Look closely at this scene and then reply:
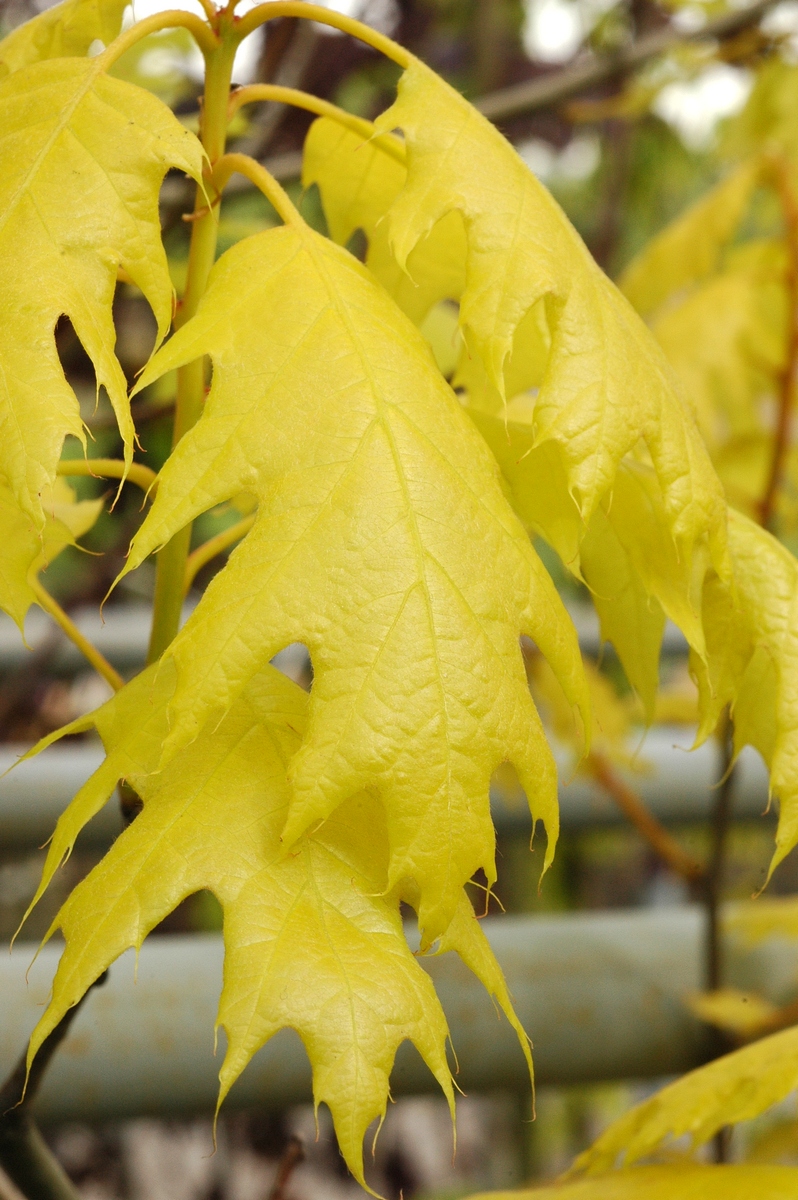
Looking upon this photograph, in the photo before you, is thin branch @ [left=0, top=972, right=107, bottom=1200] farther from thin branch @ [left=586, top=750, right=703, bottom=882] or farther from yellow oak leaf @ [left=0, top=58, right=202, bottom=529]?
thin branch @ [left=586, top=750, right=703, bottom=882]

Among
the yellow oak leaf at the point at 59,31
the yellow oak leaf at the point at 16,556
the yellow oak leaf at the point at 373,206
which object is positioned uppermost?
the yellow oak leaf at the point at 59,31

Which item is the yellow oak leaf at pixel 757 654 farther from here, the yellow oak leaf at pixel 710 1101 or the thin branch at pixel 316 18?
the thin branch at pixel 316 18

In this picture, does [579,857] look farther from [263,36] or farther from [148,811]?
[148,811]

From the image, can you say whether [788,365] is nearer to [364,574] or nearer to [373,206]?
[373,206]

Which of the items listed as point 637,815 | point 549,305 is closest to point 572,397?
point 549,305

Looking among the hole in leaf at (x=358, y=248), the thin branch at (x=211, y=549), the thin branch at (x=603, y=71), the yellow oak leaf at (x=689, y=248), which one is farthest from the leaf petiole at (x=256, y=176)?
A: the thin branch at (x=603, y=71)

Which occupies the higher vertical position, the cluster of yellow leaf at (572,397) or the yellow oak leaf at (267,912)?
the cluster of yellow leaf at (572,397)

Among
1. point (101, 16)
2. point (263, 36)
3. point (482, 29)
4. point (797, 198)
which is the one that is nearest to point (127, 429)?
point (101, 16)
